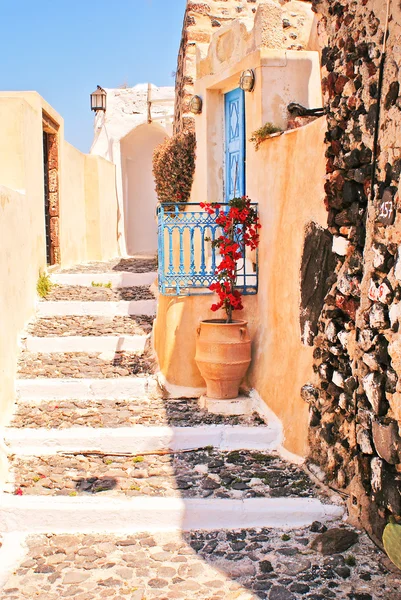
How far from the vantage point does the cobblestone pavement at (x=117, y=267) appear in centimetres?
1056

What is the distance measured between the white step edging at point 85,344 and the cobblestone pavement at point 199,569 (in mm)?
3323

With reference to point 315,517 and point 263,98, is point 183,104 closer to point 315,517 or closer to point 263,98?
point 263,98

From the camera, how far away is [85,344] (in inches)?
304

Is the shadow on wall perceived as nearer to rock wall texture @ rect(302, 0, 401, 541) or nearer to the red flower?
the red flower

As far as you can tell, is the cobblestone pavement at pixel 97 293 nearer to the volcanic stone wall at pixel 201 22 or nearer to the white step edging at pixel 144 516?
the volcanic stone wall at pixel 201 22

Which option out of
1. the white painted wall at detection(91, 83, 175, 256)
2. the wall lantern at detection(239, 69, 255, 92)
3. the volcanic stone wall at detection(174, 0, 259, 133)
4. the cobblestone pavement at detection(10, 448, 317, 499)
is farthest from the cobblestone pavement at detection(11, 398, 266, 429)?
the white painted wall at detection(91, 83, 175, 256)

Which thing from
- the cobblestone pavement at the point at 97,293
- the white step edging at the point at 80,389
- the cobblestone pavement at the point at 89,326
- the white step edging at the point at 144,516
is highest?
the cobblestone pavement at the point at 97,293

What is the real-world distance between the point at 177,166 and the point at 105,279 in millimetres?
2014

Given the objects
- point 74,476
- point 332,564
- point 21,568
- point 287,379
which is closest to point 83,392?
point 74,476

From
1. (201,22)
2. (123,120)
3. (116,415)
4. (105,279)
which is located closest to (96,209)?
(105,279)

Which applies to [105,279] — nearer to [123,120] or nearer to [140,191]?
[123,120]

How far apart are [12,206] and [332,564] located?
532 cm

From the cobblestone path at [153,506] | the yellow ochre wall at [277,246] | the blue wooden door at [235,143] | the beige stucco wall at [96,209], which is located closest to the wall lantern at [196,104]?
the blue wooden door at [235,143]

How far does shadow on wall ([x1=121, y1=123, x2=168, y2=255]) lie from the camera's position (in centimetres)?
1741
